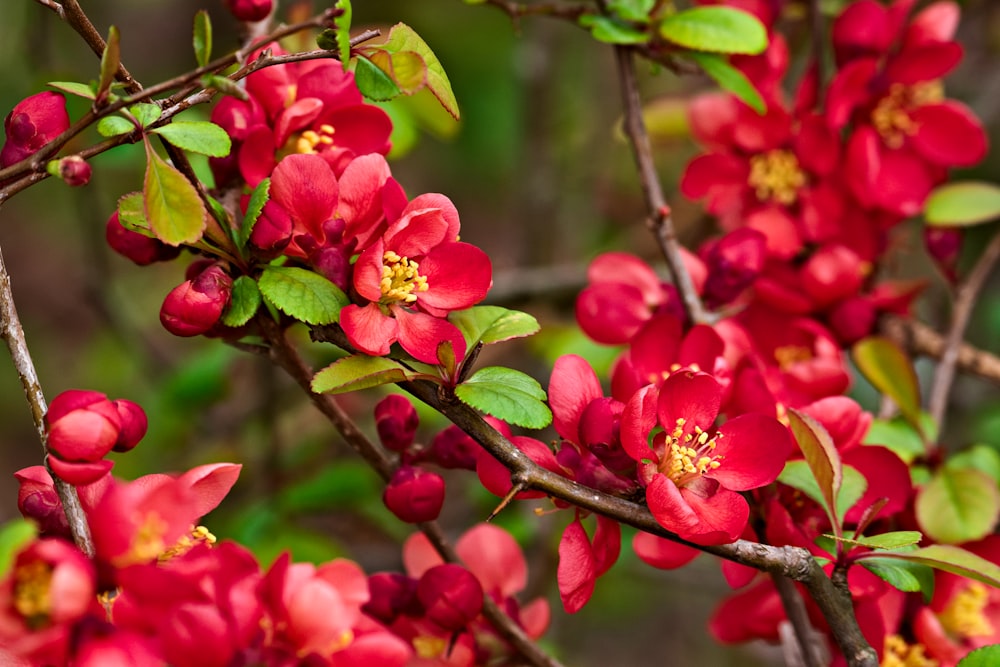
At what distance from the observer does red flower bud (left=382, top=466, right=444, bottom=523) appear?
2.68ft

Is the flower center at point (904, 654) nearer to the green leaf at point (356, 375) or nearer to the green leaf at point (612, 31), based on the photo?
the green leaf at point (356, 375)

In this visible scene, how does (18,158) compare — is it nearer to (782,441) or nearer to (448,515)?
(782,441)

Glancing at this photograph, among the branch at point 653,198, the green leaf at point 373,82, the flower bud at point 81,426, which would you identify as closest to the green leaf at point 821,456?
the branch at point 653,198

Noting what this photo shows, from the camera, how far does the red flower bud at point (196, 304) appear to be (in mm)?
728

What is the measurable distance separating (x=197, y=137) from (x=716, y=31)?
61 centimetres

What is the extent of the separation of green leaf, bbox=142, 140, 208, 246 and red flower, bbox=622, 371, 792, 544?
1.10 feet

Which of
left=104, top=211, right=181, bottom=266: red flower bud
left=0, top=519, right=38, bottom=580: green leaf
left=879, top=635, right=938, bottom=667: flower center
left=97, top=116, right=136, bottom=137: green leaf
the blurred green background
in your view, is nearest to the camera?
left=0, top=519, right=38, bottom=580: green leaf

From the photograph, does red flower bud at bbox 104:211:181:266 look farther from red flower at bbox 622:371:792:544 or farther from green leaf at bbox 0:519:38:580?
red flower at bbox 622:371:792:544

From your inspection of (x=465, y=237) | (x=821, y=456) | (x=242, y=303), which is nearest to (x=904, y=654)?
(x=821, y=456)

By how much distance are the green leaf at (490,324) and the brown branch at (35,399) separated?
30 centimetres

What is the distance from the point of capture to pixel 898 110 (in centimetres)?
130

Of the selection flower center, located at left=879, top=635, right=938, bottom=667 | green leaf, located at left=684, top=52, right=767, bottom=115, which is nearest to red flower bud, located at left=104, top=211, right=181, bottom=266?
green leaf, located at left=684, top=52, right=767, bottom=115

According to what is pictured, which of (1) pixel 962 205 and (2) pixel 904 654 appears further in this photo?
(1) pixel 962 205

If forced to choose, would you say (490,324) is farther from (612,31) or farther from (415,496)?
(612,31)
